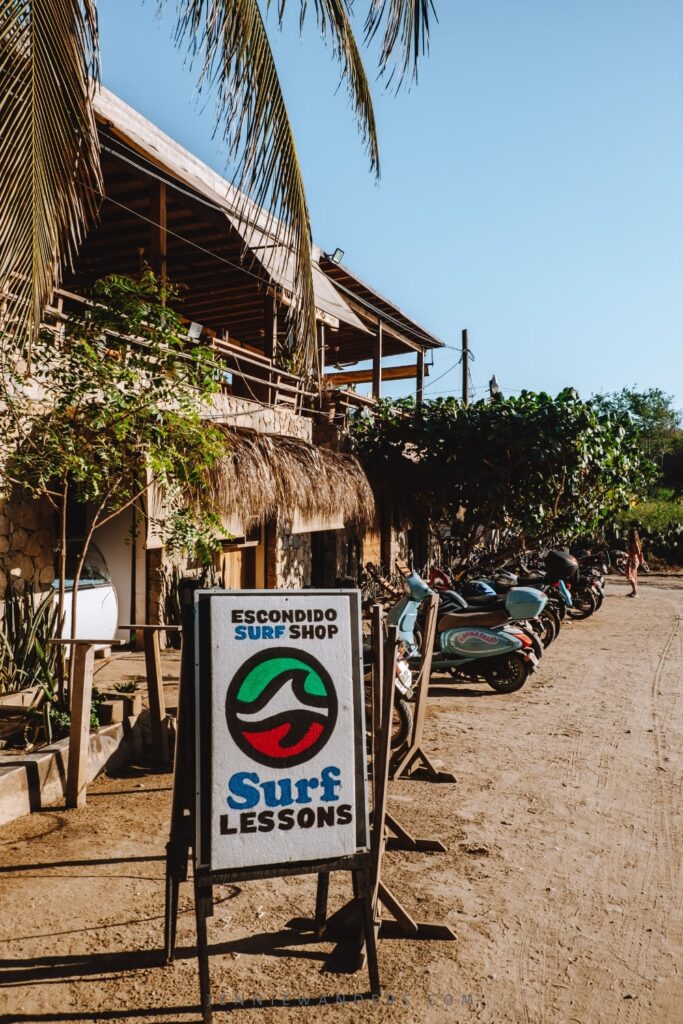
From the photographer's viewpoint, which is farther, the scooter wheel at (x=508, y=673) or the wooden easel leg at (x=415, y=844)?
the scooter wheel at (x=508, y=673)

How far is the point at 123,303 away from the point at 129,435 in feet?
3.48

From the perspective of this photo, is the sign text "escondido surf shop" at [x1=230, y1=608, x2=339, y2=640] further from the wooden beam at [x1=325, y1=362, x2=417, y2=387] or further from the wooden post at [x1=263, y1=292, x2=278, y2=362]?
the wooden beam at [x1=325, y1=362, x2=417, y2=387]

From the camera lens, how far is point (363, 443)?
48.1 feet

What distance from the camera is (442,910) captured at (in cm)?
349

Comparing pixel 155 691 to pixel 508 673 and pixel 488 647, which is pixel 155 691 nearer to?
pixel 488 647

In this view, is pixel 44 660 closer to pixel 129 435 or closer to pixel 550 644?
pixel 129 435

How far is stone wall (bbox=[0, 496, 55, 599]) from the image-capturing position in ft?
24.3

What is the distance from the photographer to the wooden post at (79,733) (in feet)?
15.1

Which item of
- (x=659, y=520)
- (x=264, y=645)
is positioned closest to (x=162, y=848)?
(x=264, y=645)

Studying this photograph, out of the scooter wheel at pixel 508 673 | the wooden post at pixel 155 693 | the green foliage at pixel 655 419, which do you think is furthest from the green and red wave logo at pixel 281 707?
the green foliage at pixel 655 419

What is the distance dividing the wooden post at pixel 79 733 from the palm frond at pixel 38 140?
2209 millimetres

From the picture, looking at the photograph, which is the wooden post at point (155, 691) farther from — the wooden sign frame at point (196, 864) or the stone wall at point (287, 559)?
the stone wall at point (287, 559)

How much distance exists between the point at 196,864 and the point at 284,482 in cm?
706

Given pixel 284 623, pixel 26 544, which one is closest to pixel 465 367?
pixel 26 544
